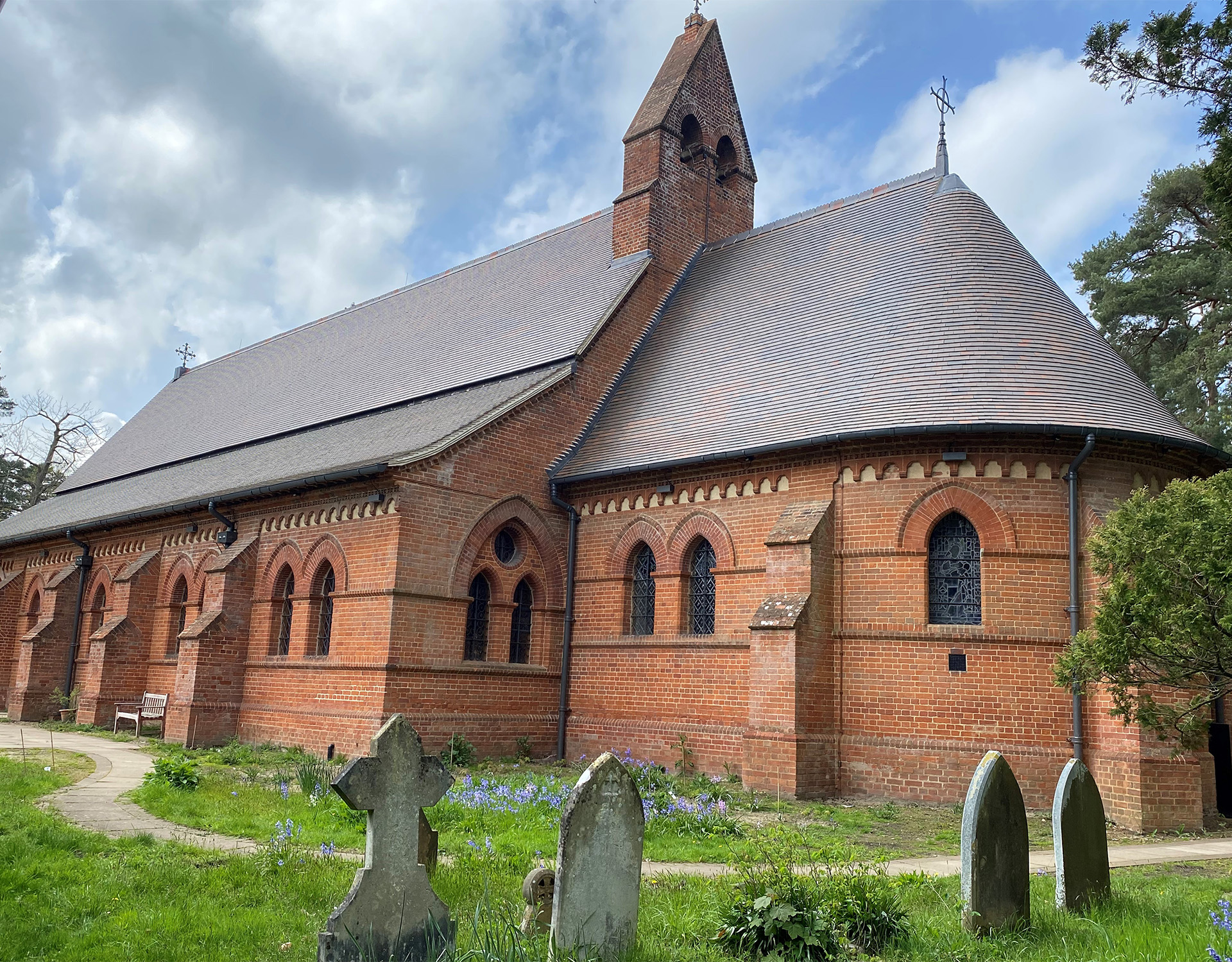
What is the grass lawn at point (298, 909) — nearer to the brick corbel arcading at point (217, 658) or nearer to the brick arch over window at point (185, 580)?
the brick corbel arcading at point (217, 658)

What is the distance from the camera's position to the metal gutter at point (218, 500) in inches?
663

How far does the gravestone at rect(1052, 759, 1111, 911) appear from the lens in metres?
6.51

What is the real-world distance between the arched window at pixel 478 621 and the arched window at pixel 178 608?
27.6ft

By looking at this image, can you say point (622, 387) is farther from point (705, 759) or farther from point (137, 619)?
point (137, 619)

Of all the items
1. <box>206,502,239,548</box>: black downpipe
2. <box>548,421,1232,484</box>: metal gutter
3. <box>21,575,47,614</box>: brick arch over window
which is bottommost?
<box>21,575,47,614</box>: brick arch over window

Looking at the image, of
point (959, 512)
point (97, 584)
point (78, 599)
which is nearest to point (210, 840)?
point (959, 512)

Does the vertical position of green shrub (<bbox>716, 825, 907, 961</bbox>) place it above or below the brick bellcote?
below

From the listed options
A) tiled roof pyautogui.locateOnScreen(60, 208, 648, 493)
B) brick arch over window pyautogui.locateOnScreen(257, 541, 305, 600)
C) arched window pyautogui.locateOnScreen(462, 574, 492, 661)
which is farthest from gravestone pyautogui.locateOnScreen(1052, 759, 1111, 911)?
brick arch over window pyautogui.locateOnScreen(257, 541, 305, 600)

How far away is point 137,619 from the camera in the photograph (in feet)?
74.8

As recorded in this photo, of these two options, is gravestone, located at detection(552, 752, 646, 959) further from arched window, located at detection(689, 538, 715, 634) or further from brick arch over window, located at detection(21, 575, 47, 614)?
brick arch over window, located at detection(21, 575, 47, 614)

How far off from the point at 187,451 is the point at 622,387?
14.5m

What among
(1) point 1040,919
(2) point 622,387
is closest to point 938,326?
(2) point 622,387

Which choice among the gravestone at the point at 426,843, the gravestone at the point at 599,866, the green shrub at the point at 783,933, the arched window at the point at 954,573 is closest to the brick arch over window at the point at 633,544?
the arched window at the point at 954,573

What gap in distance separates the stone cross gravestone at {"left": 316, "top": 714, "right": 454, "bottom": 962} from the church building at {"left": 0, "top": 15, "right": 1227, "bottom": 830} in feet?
29.6
